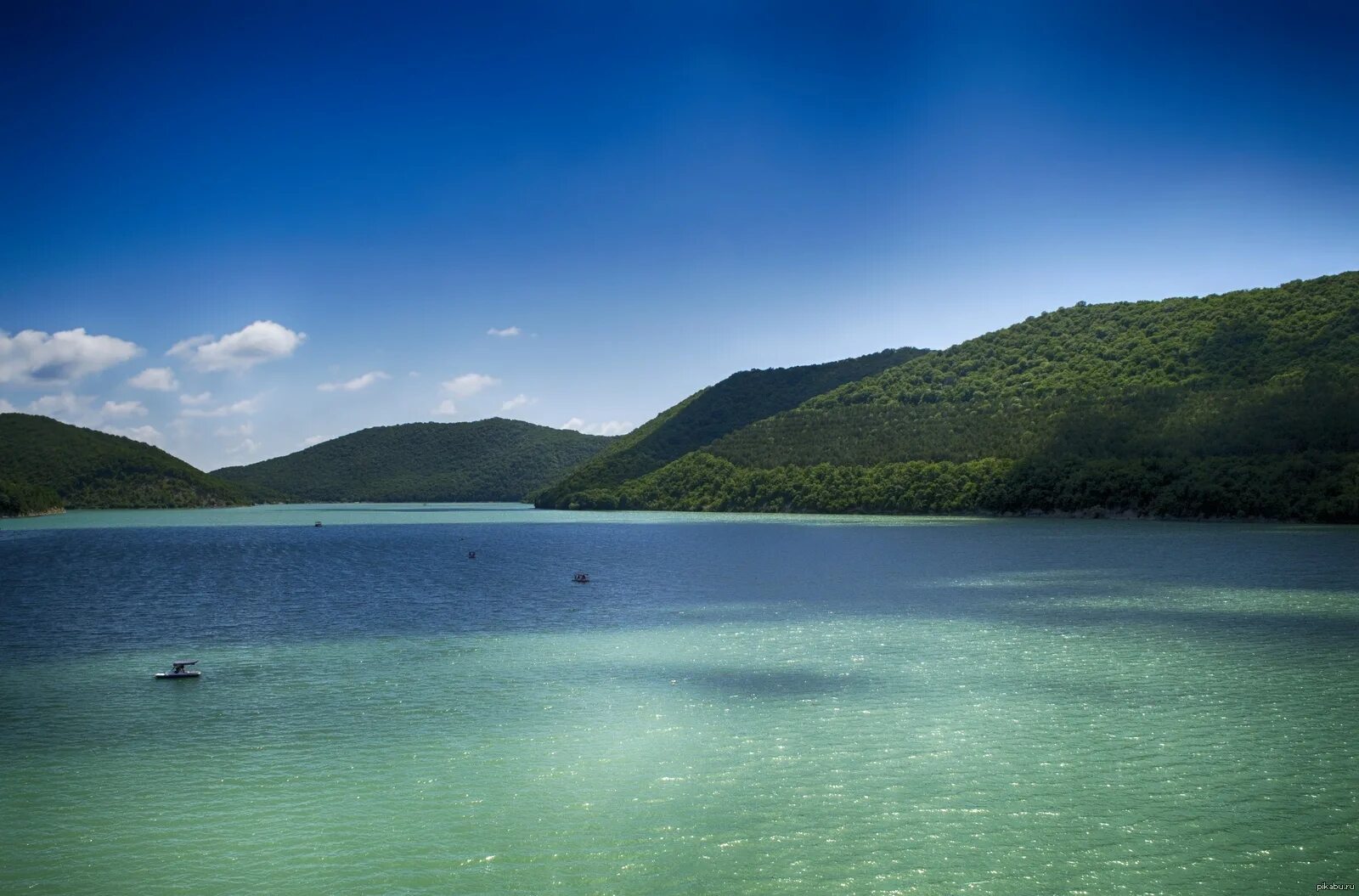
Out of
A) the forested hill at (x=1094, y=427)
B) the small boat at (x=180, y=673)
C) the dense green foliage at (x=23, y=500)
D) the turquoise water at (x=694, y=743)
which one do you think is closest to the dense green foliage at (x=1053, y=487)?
the forested hill at (x=1094, y=427)

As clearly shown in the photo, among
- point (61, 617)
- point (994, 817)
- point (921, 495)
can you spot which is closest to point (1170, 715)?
point (994, 817)

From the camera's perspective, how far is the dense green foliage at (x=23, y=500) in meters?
159

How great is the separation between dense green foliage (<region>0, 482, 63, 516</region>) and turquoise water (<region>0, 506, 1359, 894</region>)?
146m

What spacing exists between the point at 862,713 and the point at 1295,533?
63.8 metres

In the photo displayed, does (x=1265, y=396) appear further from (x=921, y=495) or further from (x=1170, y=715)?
(x=1170, y=715)

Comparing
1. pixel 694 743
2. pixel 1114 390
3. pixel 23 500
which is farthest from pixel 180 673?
pixel 23 500

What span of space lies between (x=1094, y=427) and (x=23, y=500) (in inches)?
6704

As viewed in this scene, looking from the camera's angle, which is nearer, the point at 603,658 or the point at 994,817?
the point at 994,817

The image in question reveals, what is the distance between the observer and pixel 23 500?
162 meters

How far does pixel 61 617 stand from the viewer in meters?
35.2

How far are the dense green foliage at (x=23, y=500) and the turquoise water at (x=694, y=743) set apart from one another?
146 m

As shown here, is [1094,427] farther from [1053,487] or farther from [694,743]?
[694,743]

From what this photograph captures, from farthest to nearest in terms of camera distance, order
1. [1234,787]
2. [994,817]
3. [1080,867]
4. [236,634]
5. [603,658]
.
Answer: [236,634], [603,658], [1234,787], [994,817], [1080,867]

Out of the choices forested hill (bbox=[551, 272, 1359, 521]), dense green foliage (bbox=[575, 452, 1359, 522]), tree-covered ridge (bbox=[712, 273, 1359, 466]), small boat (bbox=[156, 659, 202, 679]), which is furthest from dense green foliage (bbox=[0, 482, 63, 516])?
small boat (bbox=[156, 659, 202, 679])
